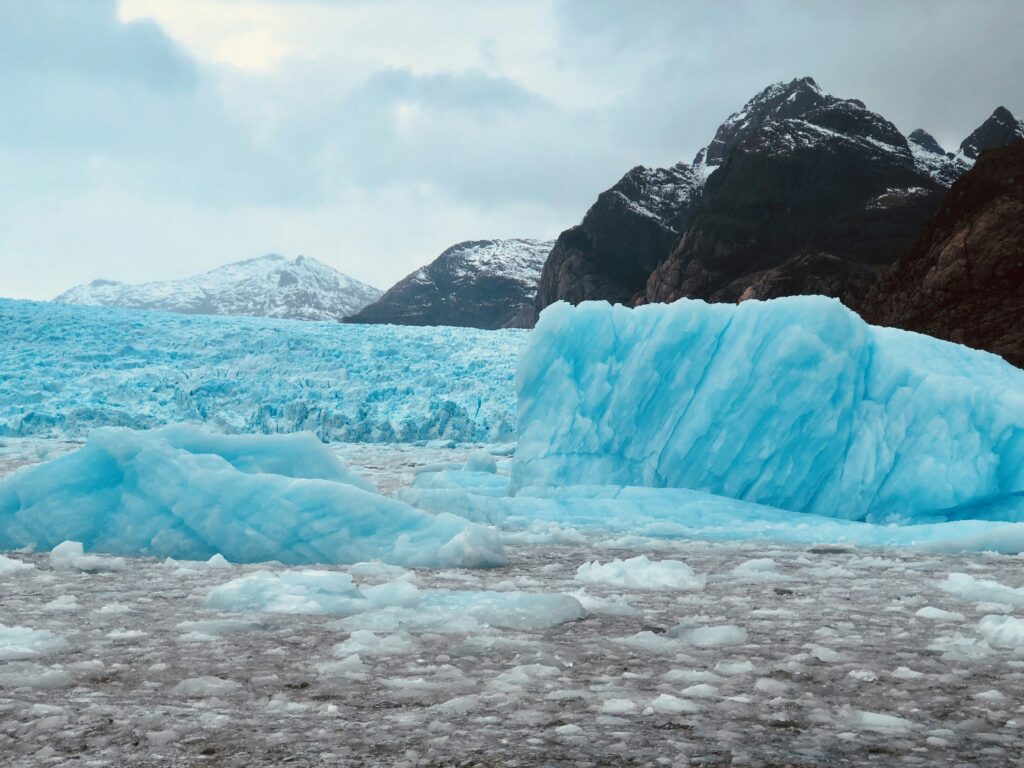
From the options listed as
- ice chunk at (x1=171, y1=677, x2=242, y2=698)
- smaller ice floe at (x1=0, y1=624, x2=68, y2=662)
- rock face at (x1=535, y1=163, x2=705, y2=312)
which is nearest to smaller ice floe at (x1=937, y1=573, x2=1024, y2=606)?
ice chunk at (x1=171, y1=677, x2=242, y2=698)

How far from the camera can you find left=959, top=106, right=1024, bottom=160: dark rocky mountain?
78.6 meters

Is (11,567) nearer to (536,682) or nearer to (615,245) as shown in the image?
(536,682)

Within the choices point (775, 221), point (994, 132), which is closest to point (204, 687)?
point (775, 221)

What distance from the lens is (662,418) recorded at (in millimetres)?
10164

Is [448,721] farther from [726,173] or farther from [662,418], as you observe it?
[726,173]

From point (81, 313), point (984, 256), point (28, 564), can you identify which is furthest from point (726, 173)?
point (28, 564)

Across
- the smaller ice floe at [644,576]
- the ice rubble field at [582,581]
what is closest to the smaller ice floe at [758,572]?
the ice rubble field at [582,581]

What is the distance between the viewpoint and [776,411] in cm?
948

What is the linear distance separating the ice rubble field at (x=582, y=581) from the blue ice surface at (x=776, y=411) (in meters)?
0.03

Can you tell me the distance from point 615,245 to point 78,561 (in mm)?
71310

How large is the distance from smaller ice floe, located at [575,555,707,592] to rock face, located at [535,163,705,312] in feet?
218

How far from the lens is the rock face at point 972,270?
119 feet

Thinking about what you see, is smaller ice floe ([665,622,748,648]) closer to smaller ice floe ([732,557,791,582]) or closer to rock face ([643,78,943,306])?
smaller ice floe ([732,557,791,582])

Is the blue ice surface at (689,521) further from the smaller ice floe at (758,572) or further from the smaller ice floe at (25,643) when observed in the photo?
the smaller ice floe at (25,643)
